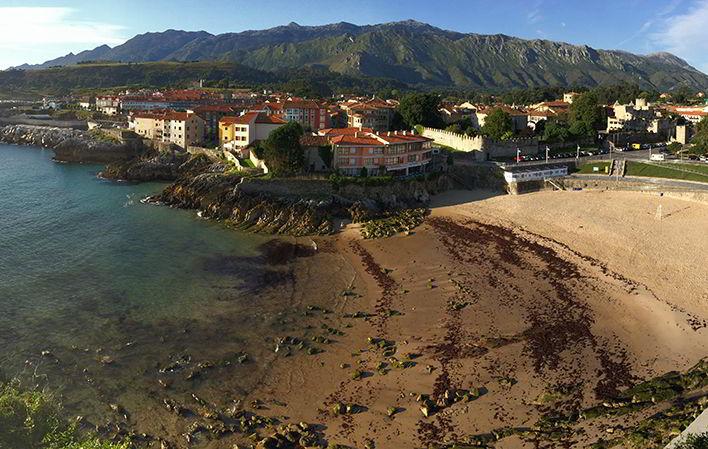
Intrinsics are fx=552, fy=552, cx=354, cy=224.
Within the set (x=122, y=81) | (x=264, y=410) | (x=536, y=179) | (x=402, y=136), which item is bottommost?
(x=264, y=410)

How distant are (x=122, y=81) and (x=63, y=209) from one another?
15293 centimetres

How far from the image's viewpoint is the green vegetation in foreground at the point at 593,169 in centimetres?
5394

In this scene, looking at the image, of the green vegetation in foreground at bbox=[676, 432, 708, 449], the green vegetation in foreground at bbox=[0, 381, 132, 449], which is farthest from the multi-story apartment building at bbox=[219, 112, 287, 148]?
the green vegetation in foreground at bbox=[676, 432, 708, 449]

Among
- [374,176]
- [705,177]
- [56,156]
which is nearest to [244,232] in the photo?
[374,176]

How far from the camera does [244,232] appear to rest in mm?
42438

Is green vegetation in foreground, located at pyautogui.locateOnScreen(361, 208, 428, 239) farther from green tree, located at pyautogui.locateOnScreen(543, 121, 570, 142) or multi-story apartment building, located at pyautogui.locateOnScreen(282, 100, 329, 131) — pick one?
multi-story apartment building, located at pyautogui.locateOnScreen(282, 100, 329, 131)

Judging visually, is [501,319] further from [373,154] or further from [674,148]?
[674,148]

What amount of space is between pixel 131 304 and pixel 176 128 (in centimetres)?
4839

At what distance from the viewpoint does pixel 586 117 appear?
69.3 metres

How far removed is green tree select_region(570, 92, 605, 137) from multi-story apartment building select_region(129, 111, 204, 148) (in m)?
47.6

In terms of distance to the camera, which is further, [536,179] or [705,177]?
[536,179]

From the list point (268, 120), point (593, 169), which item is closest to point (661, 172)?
point (593, 169)

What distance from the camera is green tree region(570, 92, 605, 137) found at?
222 ft

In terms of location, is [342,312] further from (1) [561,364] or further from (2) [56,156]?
(2) [56,156]
